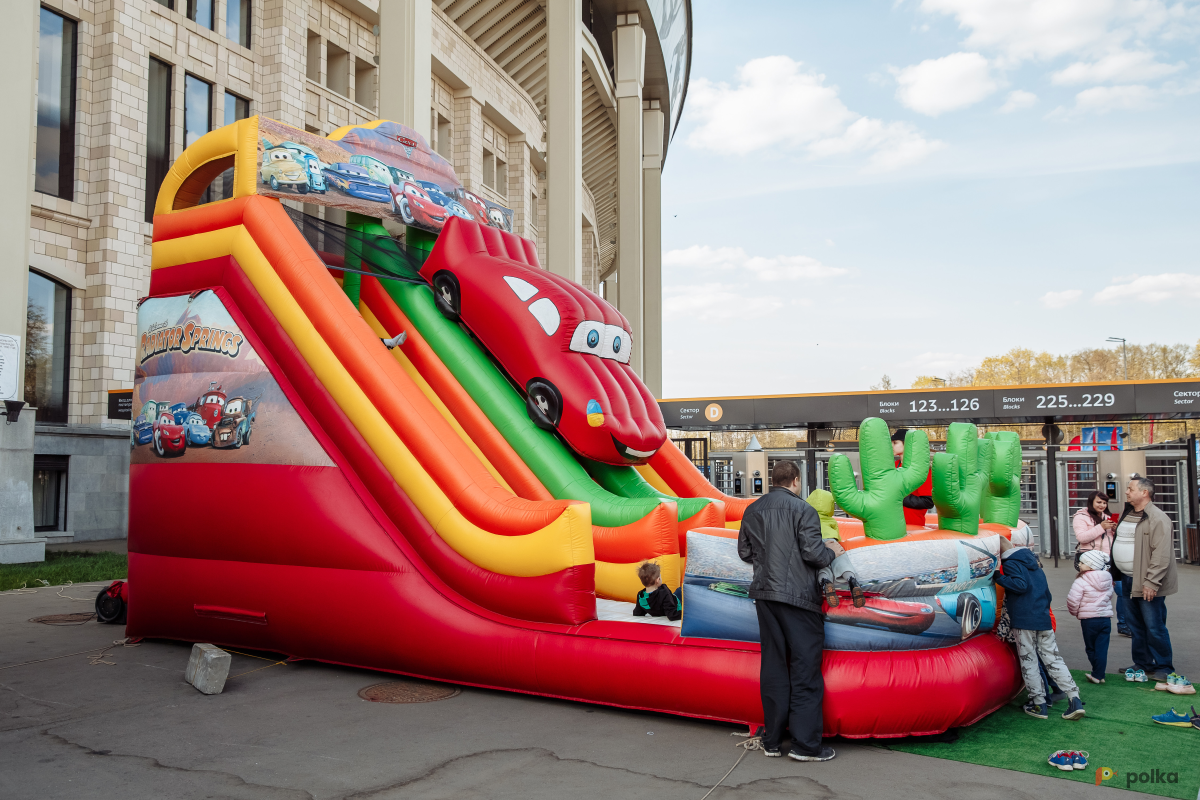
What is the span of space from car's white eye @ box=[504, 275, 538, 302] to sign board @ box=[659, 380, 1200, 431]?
33.5 feet

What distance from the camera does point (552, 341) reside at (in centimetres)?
805

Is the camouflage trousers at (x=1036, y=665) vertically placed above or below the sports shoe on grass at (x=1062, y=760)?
above

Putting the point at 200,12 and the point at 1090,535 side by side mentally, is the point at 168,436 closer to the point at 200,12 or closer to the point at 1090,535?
the point at 1090,535

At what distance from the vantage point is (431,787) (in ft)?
14.4

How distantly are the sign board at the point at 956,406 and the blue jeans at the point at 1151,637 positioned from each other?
9551mm

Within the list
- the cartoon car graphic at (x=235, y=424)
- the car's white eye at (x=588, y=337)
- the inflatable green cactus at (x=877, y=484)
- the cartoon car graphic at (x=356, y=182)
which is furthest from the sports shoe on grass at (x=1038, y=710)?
the cartoon car graphic at (x=356, y=182)

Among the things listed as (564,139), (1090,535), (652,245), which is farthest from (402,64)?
(652,245)

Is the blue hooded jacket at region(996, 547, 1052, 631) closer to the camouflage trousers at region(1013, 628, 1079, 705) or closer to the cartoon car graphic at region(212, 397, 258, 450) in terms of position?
the camouflage trousers at region(1013, 628, 1079, 705)

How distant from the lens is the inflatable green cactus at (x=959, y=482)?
6250 millimetres

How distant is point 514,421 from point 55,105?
1585cm

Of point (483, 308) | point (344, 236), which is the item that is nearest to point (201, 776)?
point (483, 308)

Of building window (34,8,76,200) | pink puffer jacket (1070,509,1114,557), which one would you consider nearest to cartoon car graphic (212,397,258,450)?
pink puffer jacket (1070,509,1114,557)

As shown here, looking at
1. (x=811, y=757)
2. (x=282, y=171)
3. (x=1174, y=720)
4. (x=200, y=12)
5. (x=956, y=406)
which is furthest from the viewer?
(x=200, y=12)

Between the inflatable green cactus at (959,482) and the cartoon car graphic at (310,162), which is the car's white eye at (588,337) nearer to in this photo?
the cartoon car graphic at (310,162)
